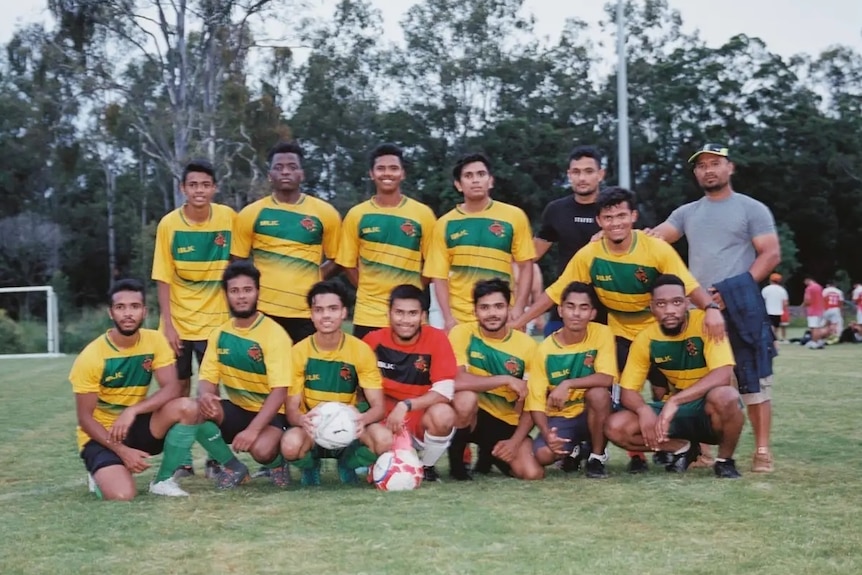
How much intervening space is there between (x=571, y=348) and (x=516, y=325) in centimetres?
39

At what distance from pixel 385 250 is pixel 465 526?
2.37 metres

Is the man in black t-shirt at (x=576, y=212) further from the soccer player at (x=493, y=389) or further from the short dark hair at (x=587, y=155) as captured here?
the soccer player at (x=493, y=389)

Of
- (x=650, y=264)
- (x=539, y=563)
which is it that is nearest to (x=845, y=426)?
(x=650, y=264)

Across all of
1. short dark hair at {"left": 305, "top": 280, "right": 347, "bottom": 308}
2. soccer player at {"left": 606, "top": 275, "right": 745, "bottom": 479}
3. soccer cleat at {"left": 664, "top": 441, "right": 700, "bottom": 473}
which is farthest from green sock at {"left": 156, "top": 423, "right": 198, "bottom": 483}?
soccer cleat at {"left": 664, "top": 441, "right": 700, "bottom": 473}

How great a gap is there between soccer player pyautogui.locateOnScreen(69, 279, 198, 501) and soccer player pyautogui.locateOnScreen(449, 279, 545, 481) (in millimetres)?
1449

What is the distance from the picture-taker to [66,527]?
178 inches

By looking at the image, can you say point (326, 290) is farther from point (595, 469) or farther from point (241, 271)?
point (595, 469)

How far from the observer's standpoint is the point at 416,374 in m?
5.75

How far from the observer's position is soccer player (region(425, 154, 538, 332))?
6.26 m

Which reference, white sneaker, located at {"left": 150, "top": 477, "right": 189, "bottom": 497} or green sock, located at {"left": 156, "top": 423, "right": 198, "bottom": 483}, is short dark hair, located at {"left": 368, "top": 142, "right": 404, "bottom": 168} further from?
white sneaker, located at {"left": 150, "top": 477, "right": 189, "bottom": 497}

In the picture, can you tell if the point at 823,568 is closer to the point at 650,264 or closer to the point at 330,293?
the point at 650,264

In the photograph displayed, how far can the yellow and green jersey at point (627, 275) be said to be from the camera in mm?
5828

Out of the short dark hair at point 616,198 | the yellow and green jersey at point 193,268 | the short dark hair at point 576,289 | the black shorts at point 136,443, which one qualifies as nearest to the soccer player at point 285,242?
the yellow and green jersey at point 193,268

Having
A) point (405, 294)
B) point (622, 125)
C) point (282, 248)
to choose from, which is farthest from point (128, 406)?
point (622, 125)
